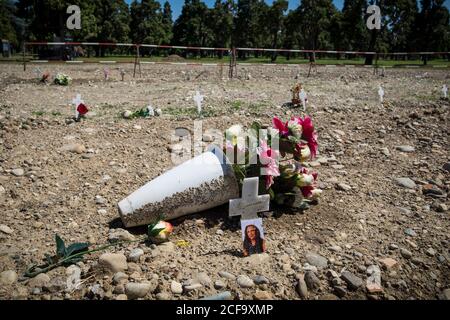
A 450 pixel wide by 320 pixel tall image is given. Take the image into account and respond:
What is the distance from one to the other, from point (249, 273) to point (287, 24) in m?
59.3

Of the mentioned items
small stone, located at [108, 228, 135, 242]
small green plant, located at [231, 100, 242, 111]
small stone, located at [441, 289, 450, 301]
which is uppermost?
small green plant, located at [231, 100, 242, 111]

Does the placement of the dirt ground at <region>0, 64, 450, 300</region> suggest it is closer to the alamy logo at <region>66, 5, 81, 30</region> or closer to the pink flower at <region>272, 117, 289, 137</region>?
the pink flower at <region>272, 117, 289, 137</region>

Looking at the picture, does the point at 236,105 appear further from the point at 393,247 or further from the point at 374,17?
the point at 374,17

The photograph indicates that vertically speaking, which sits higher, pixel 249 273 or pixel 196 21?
pixel 196 21

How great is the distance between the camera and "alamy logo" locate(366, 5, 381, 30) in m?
36.0

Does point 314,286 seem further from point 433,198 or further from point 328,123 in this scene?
point 328,123

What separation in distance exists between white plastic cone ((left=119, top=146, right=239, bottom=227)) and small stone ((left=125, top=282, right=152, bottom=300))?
2.36ft

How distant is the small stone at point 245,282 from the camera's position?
2.26m

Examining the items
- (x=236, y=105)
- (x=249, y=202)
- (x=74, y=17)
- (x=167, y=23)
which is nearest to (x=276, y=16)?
(x=167, y=23)

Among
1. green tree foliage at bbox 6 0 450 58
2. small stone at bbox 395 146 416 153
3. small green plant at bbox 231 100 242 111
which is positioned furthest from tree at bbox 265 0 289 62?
small stone at bbox 395 146 416 153

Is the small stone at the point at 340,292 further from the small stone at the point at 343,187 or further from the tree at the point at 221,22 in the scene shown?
the tree at the point at 221,22

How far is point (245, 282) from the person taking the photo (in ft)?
7.47

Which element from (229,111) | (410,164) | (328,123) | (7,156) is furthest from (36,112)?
(410,164)

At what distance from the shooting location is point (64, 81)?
10945 millimetres
